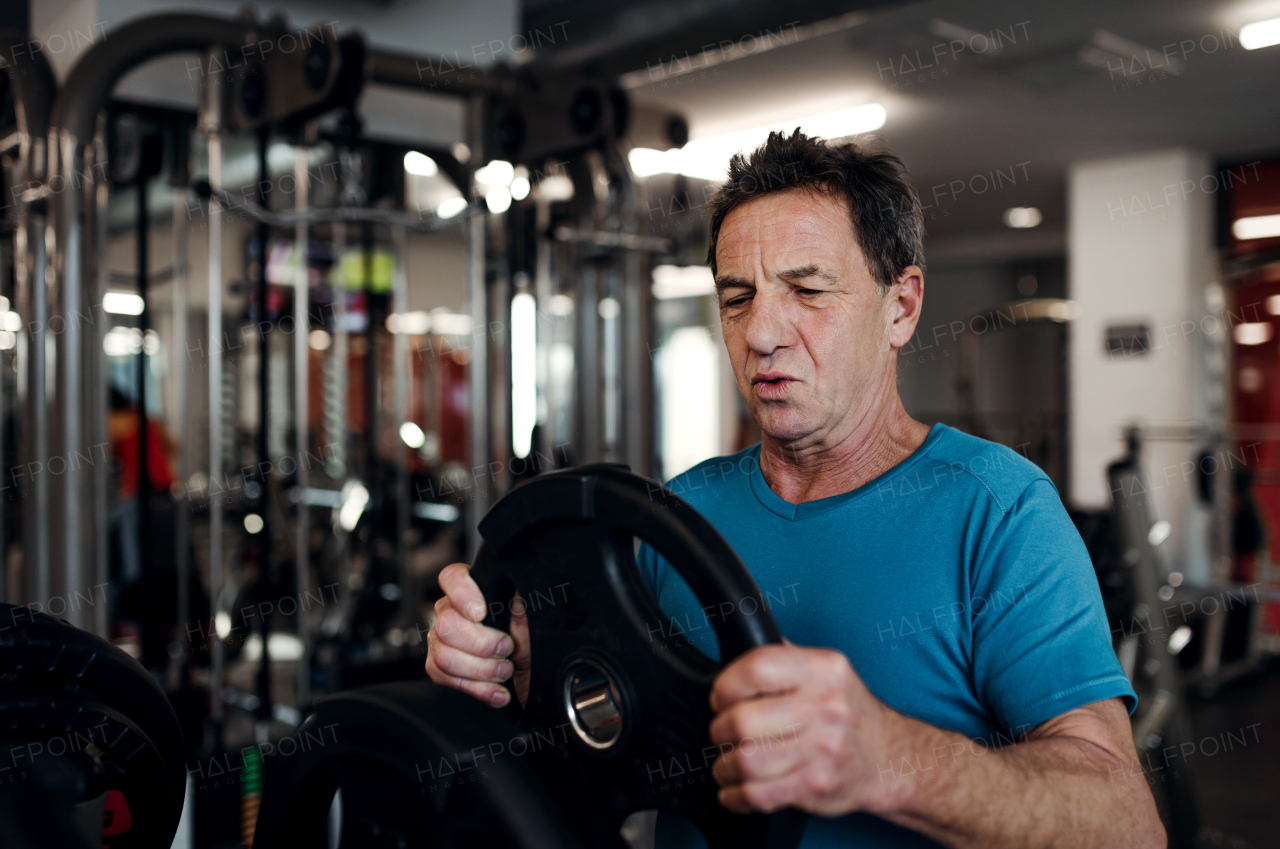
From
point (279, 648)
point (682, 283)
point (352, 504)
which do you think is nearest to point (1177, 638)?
point (352, 504)

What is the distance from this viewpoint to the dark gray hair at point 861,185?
1109 millimetres

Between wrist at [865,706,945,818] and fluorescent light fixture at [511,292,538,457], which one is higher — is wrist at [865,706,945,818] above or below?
below

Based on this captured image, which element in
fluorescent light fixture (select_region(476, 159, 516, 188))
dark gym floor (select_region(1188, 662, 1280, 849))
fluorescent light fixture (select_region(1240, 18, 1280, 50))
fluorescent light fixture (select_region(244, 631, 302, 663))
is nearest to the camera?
dark gym floor (select_region(1188, 662, 1280, 849))

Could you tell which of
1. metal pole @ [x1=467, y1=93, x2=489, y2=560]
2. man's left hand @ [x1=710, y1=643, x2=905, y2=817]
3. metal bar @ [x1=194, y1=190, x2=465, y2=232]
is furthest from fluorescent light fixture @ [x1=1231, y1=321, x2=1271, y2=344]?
man's left hand @ [x1=710, y1=643, x2=905, y2=817]

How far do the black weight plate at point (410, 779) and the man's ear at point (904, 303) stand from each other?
652mm

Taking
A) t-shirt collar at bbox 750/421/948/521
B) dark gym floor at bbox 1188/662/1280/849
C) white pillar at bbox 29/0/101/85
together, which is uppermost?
white pillar at bbox 29/0/101/85

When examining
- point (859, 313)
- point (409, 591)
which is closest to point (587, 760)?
point (859, 313)

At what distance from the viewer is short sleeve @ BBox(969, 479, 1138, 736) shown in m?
0.91

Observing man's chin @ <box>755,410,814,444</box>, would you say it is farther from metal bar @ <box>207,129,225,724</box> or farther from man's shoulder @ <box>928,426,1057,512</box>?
metal bar @ <box>207,129,225,724</box>

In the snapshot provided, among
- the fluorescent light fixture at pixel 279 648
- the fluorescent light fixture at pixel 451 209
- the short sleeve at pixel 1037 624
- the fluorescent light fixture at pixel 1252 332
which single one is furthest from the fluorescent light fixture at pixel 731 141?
the short sleeve at pixel 1037 624

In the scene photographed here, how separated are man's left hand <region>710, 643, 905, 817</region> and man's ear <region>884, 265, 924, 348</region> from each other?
0.62 meters

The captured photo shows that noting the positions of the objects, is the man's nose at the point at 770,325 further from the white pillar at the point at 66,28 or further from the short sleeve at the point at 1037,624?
the white pillar at the point at 66,28

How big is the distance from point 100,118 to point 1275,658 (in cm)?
680

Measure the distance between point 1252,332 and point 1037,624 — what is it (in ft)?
23.5
